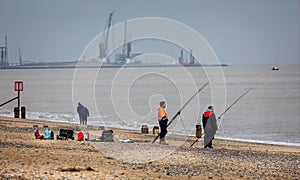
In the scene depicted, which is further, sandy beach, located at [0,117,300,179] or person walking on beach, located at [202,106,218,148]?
person walking on beach, located at [202,106,218,148]

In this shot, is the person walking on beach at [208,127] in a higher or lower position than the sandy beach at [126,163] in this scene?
higher

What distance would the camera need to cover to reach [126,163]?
13.2 m

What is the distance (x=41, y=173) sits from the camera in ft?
35.7

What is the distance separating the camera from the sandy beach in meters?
11.3

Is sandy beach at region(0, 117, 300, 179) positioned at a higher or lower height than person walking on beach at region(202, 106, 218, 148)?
lower

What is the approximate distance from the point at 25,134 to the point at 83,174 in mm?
9207

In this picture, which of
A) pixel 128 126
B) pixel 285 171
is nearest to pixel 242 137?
pixel 128 126

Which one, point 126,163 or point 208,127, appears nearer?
point 126,163

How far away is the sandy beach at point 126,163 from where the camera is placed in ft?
37.1

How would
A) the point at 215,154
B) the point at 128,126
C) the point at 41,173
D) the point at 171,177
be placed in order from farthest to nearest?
the point at 128,126 < the point at 215,154 < the point at 171,177 < the point at 41,173

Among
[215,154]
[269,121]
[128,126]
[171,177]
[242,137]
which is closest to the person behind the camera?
[171,177]

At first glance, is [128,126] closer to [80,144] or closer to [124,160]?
[80,144]

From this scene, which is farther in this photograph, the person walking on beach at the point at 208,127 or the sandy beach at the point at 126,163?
the person walking on beach at the point at 208,127

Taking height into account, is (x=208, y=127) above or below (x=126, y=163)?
above
